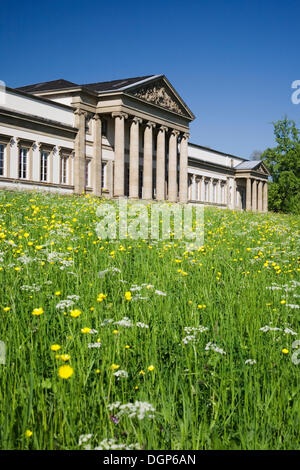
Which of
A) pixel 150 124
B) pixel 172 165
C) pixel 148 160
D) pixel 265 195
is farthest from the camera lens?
pixel 265 195

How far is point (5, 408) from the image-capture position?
2404 mm

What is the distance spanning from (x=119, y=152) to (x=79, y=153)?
4611 mm

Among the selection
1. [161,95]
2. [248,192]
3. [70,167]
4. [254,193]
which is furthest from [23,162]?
[254,193]

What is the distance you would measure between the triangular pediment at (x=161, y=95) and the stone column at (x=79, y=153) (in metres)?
5.83

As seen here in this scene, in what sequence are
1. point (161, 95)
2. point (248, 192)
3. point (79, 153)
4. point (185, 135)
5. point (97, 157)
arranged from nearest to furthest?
point (79, 153), point (97, 157), point (161, 95), point (185, 135), point (248, 192)

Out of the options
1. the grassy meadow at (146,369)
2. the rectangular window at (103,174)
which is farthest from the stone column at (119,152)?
the grassy meadow at (146,369)

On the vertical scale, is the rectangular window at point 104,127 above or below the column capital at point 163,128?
below

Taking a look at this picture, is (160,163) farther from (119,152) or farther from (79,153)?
(79,153)

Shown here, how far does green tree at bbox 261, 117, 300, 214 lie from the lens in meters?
70.1

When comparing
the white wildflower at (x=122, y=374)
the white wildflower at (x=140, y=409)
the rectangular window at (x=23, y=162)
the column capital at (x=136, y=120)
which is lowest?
the white wildflower at (x=140, y=409)

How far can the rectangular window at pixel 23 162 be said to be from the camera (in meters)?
33.5

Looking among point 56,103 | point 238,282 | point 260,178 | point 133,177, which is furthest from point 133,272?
point 260,178

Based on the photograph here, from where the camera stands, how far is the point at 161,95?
48.0 meters

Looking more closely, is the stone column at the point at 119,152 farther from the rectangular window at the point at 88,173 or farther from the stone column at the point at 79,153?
the stone column at the point at 79,153
